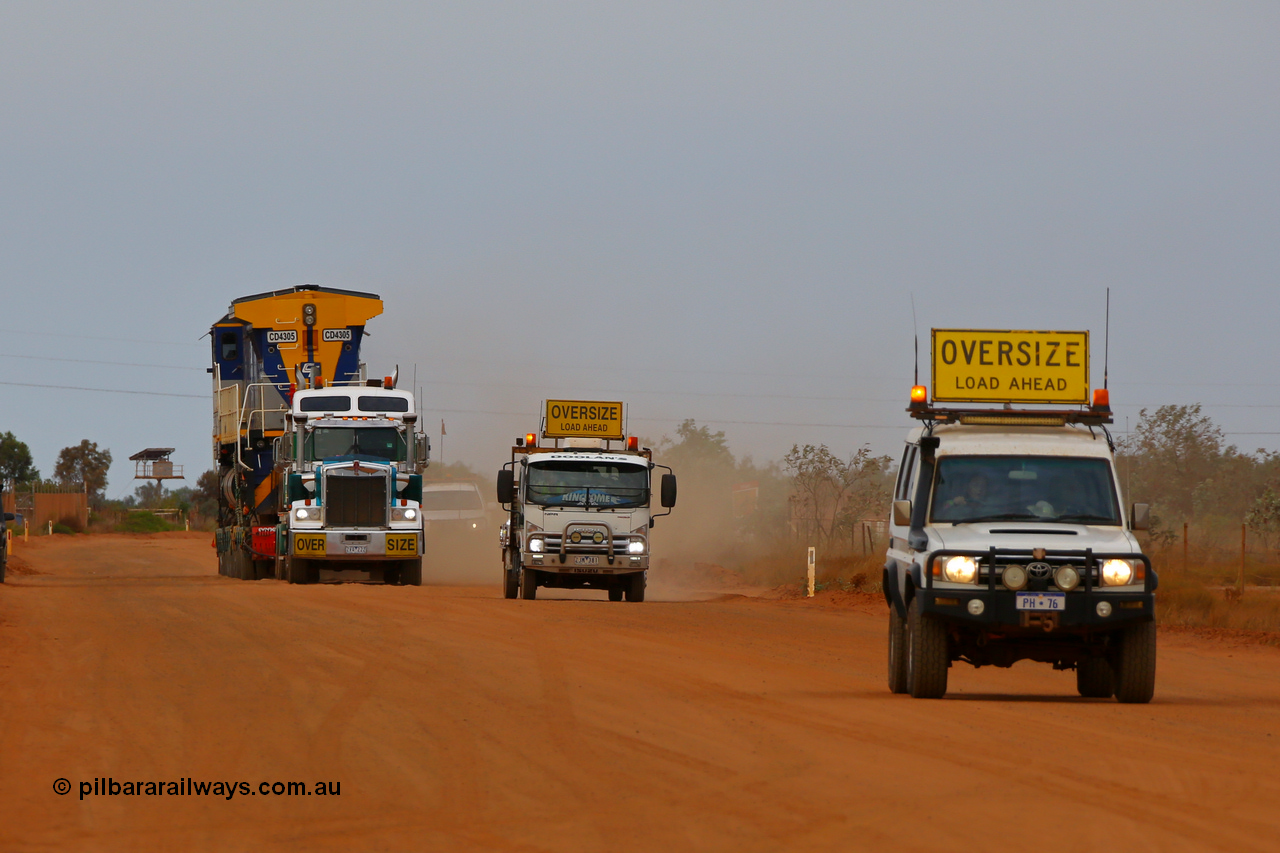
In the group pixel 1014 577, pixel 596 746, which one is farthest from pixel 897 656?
pixel 596 746

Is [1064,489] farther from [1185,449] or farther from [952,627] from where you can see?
[1185,449]

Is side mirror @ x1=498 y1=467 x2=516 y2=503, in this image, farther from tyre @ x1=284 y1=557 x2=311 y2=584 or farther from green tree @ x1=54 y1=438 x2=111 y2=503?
green tree @ x1=54 y1=438 x2=111 y2=503

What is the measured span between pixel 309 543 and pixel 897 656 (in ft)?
61.8

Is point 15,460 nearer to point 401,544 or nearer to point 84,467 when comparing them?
point 84,467

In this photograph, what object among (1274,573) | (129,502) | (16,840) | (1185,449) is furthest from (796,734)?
(129,502)

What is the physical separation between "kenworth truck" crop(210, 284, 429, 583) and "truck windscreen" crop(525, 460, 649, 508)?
5254mm

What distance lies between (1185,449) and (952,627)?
2256 inches

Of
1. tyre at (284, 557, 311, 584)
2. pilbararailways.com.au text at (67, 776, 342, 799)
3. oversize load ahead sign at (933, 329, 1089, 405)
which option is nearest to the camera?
pilbararailways.com.au text at (67, 776, 342, 799)

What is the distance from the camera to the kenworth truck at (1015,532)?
38.1ft

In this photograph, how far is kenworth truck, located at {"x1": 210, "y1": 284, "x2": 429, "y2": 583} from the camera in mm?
29781

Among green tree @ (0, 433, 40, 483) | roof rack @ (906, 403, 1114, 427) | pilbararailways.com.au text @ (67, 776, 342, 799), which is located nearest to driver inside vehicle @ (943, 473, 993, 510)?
roof rack @ (906, 403, 1114, 427)

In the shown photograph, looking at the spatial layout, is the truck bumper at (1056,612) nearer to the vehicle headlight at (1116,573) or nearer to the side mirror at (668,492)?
the vehicle headlight at (1116,573)

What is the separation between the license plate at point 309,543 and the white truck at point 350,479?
0.06 ft

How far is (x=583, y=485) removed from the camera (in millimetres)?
25938
